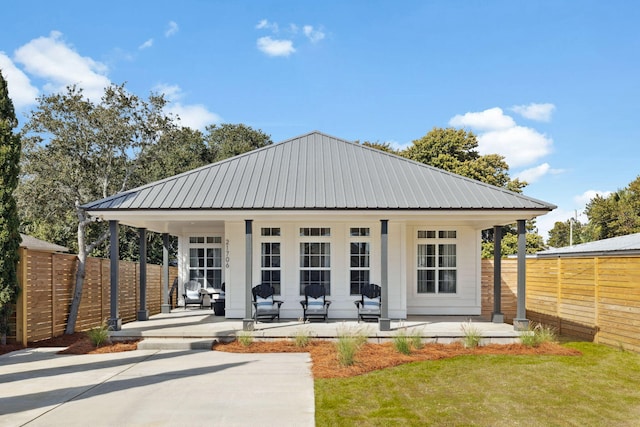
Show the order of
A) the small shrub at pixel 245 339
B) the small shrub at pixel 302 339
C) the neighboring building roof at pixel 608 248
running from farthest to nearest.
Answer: the neighboring building roof at pixel 608 248
the small shrub at pixel 245 339
the small shrub at pixel 302 339

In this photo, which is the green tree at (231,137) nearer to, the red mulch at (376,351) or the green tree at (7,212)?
the green tree at (7,212)

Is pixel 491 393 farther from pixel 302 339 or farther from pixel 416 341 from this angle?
pixel 302 339

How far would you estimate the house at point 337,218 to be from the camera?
9.44m

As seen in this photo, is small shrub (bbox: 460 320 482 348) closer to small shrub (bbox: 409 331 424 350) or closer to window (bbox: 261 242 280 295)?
small shrub (bbox: 409 331 424 350)

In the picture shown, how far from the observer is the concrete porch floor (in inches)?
357

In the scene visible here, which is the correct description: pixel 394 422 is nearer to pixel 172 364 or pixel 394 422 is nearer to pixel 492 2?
pixel 172 364

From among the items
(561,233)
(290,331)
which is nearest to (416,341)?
(290,331)

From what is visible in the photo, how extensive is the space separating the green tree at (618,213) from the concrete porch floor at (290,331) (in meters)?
19.1

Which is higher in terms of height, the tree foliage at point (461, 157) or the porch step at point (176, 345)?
the tree foliage at point (461, 157)

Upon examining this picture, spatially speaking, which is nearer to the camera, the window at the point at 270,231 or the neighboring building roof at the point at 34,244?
the window at the point at 270,231

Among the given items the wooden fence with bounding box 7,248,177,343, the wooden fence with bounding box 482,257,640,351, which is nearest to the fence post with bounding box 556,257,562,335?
the wooden fence with bounding box 482,257,640,351

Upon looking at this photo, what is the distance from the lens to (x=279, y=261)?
11375 mm

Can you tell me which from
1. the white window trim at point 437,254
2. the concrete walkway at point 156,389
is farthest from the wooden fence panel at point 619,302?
the concrete walkway at point 156,389

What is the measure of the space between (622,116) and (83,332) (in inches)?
858
